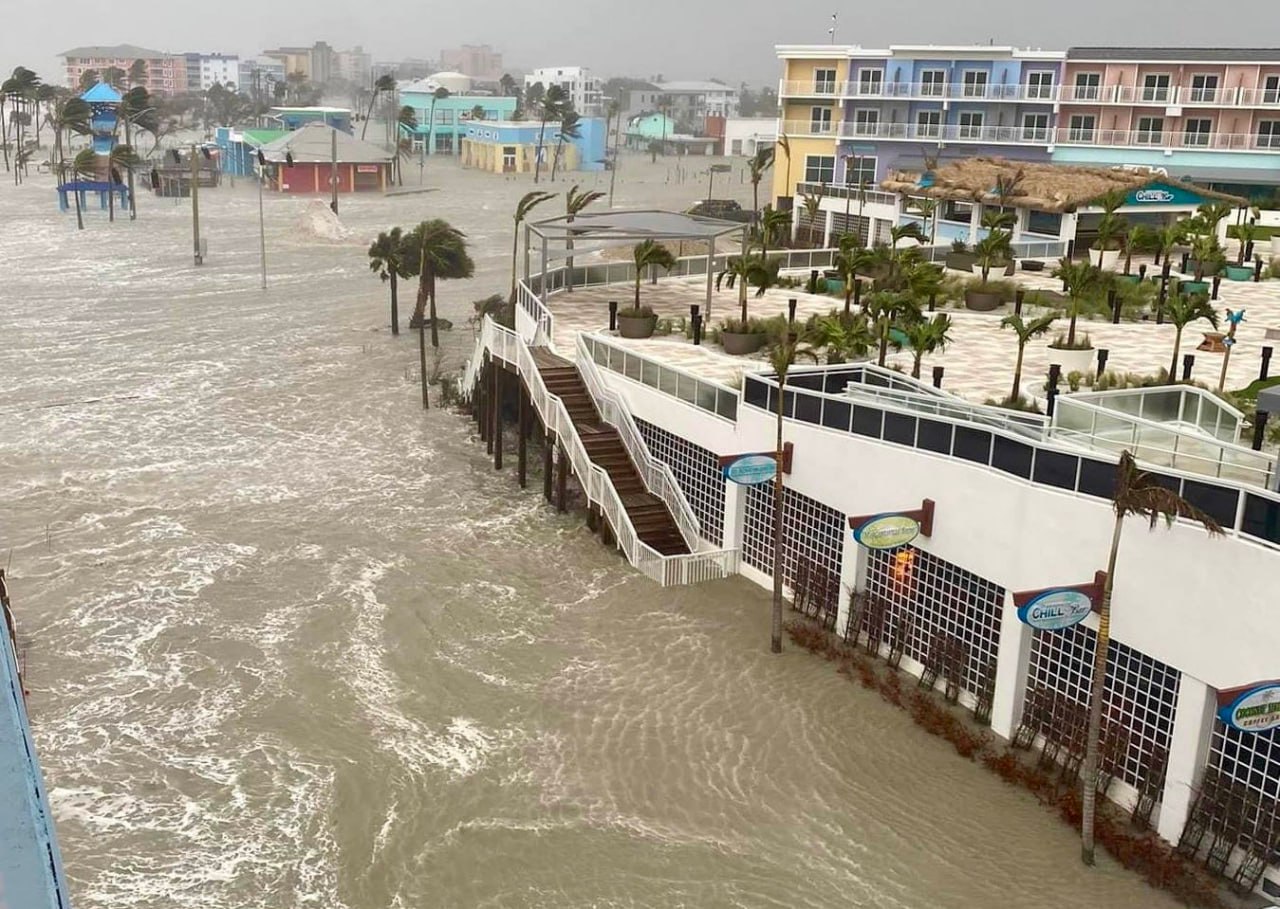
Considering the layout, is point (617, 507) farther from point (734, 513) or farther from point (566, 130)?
point (566, 130)

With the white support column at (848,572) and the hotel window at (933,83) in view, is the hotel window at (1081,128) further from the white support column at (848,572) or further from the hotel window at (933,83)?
the white support column at (848,572)

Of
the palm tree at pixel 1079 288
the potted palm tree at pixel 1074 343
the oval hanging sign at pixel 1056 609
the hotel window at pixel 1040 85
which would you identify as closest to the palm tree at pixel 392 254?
the palm tree at pixel 1079 288

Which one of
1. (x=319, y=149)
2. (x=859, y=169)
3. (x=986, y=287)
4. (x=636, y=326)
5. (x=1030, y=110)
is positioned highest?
(x=1030, y=110)

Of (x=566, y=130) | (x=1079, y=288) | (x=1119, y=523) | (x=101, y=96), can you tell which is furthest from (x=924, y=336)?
(x=101, y=96)

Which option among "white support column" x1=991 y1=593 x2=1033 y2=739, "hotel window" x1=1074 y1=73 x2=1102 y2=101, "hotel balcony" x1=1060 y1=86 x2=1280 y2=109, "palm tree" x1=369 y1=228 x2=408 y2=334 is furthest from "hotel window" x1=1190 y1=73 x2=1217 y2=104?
"white support column" x1=991 y1=593 x2=1033 y2=739

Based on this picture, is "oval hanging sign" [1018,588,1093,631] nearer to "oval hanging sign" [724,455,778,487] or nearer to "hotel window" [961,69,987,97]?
"oval hanging sign" [724,455,778,487]
